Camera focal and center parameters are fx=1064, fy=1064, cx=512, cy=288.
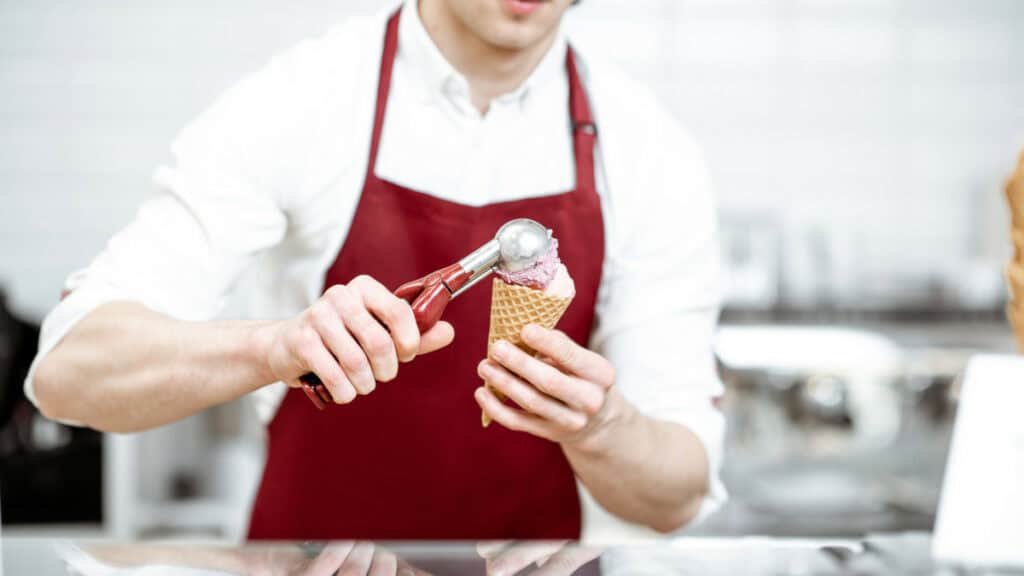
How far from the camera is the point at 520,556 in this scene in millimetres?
902

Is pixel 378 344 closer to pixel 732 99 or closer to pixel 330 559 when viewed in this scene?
pixel 330 559

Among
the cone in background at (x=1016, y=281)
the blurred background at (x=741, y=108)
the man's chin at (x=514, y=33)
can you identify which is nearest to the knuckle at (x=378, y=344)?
the man's chin at (x=514, y=33)

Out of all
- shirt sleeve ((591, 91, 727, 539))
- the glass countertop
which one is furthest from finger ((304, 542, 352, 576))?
shirt sleeve ((591, 91, 727, 539))

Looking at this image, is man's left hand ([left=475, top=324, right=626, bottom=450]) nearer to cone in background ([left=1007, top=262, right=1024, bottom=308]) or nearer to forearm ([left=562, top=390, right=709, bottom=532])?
forearm ([left=562, top=390, right=709, bottom=532])

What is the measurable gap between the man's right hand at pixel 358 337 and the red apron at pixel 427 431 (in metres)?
0.41

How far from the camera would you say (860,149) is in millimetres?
3166

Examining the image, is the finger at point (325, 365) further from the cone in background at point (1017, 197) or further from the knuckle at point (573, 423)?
the cone in background at point (1017, 197)

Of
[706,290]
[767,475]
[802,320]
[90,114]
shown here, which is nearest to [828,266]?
[802,320]

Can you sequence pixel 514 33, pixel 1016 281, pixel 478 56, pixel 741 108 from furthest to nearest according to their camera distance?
pixel 741 108 < pixel 478 56 < pixel 514 33 < pixel 1016 281

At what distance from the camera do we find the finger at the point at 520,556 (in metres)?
0.86

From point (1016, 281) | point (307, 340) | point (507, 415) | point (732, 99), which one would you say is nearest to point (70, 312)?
point (307, 340)

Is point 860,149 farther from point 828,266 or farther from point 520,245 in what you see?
point 520,245

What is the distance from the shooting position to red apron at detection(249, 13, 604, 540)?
132 centimetres

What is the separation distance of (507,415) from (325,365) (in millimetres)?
176
